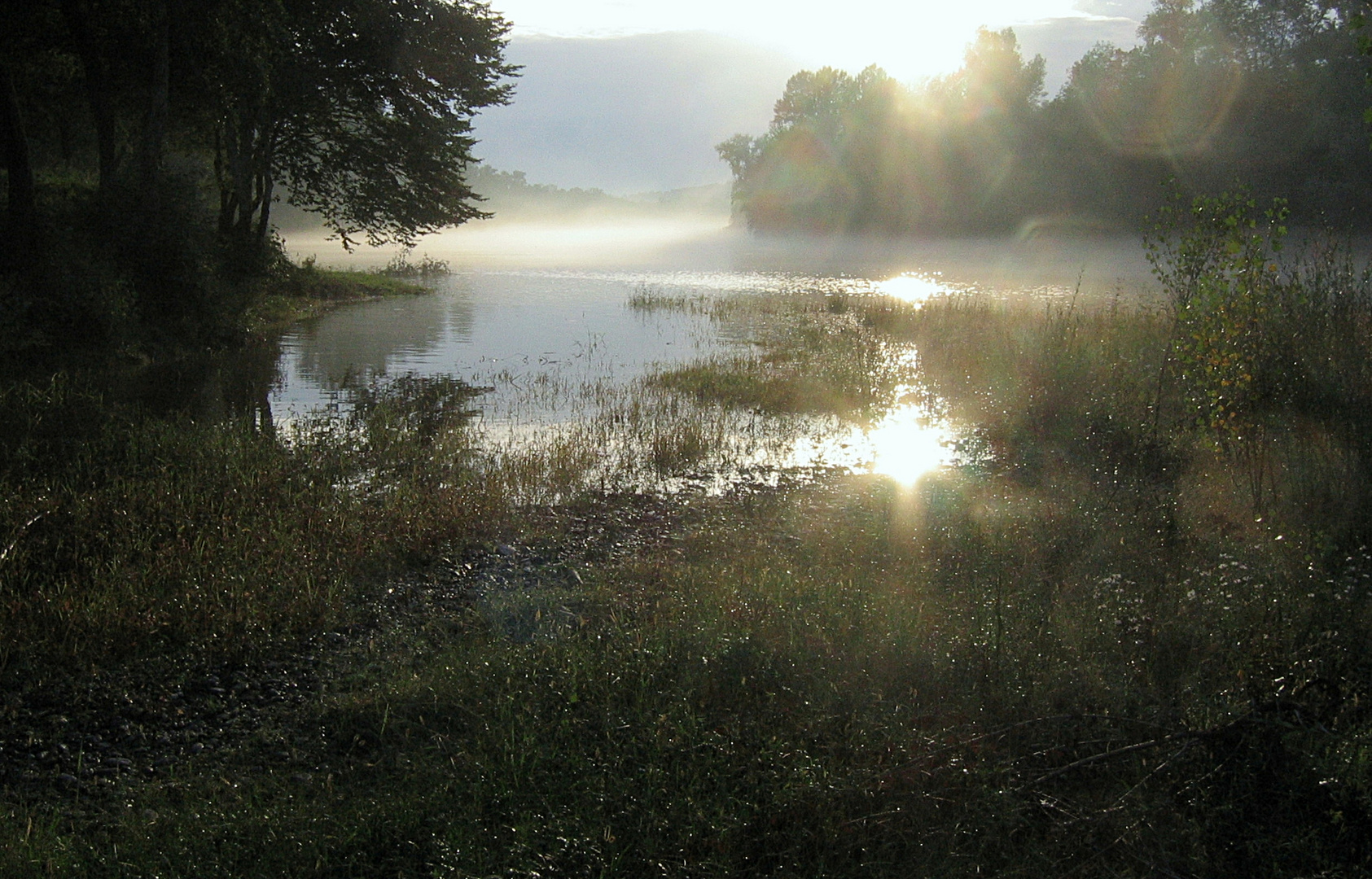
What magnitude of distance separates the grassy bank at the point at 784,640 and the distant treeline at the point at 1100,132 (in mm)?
27126

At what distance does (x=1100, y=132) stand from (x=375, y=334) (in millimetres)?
55655

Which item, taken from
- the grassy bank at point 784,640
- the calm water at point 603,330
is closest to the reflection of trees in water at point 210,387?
the calm water at point 603,330

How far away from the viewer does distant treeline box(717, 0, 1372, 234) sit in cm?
4541

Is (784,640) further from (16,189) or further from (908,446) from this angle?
(16,189)

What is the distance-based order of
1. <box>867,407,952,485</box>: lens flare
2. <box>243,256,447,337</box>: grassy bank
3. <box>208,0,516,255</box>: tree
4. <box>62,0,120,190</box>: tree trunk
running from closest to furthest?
<box>867,407,952,485</box>: lens flare < <box>62,0,120,190</box>: tree trunk < <box>243,256,447,337</box>: grassy bank < <box>208,0,516,255</box>: tree

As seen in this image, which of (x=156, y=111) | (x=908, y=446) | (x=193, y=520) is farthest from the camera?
(x=156, y=111)

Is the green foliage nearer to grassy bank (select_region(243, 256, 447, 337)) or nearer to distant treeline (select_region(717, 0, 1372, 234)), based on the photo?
grassy bank (select_region(243, 256, 447, 337))

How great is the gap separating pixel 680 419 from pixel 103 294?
1003 centimetres

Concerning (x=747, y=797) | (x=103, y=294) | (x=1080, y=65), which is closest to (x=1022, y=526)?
(x=747, y=797)

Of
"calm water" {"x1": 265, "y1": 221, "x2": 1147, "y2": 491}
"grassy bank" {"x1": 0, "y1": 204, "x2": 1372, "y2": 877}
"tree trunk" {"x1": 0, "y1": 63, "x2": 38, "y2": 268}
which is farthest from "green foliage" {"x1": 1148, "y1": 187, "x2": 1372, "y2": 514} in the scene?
"tree trunk" {"x1": 0, "y1": 63, "x2": 38, "y2": 268}

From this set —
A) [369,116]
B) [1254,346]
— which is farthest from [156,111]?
[1254,346]

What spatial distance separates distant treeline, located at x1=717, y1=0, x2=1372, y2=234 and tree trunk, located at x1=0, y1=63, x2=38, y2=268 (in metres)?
32.0

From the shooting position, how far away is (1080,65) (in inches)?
2704

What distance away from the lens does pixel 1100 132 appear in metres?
61.8
